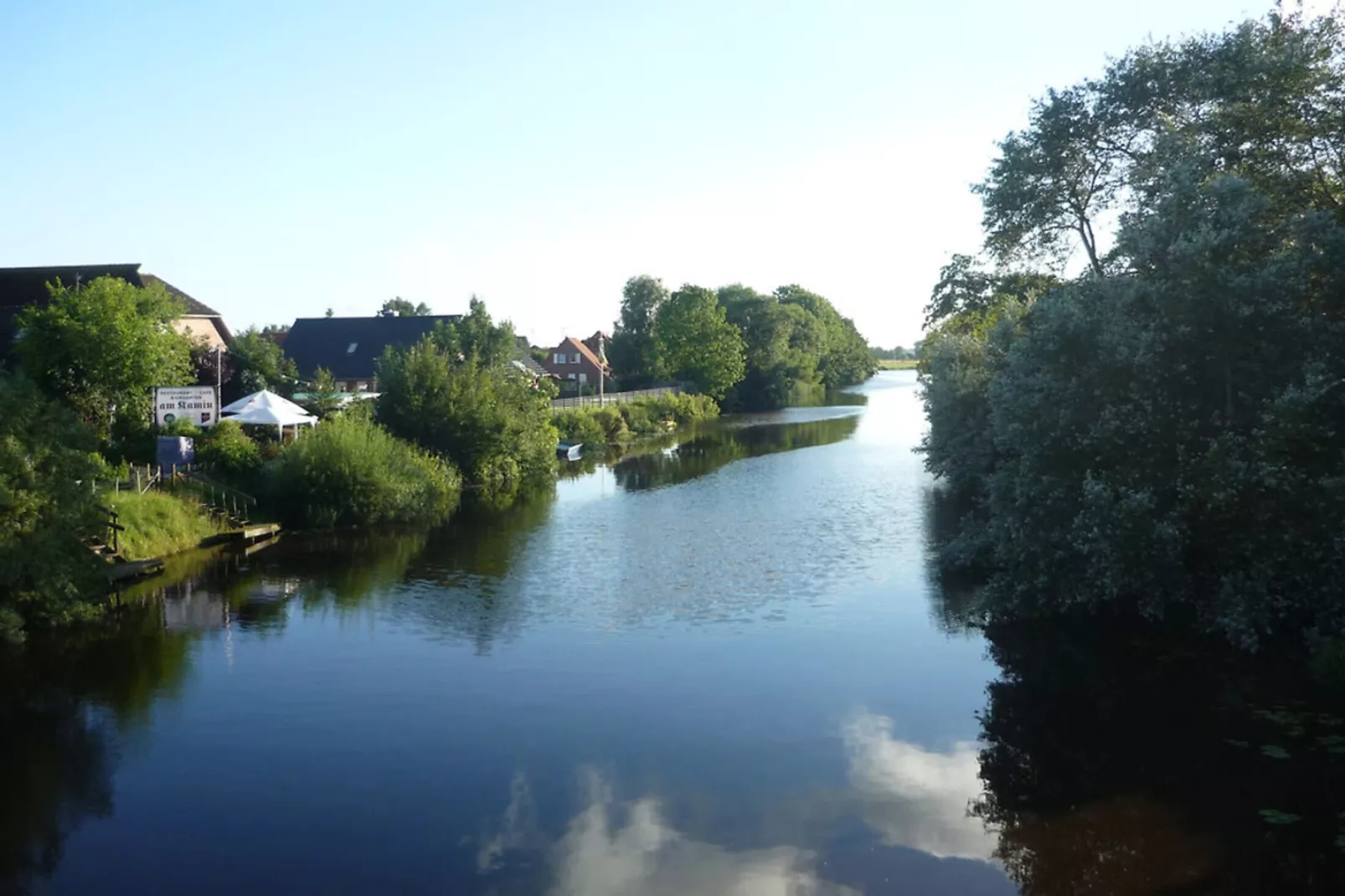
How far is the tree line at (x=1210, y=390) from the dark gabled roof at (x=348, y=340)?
51.0 metres

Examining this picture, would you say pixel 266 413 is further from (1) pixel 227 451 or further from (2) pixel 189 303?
(2) pixel 189 303

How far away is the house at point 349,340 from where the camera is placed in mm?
65438

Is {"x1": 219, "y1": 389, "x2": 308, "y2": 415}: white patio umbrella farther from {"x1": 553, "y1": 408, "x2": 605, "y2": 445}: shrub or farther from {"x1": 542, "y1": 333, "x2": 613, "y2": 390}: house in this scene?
{"x1": 542, "y1": 333, "x2": 613, "y2": 390}: house

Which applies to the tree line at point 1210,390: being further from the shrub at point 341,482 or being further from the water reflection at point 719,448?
the water reflection at point 719,448

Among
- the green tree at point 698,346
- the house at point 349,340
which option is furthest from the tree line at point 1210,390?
the green tree at point 698,346

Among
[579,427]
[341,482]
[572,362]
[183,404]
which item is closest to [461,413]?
[341,482]

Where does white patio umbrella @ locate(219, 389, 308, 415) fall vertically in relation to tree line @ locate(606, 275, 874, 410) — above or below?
below

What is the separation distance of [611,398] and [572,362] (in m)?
27.2

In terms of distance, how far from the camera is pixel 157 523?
26047mm

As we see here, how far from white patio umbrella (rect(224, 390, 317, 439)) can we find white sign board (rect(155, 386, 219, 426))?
1.44m

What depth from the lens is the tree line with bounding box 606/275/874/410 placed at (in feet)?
284

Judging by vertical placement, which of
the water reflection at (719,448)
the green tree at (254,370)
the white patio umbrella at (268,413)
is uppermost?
the green tree at (254,370)

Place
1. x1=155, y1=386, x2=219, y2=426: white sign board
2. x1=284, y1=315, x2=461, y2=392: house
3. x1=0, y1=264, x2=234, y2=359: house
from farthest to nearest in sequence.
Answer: x1=284, y1=315, x2=461, y2=392: house, x1=0, y1=264, x2=234, y2=359: house, x1=155, y1=386, x2=219, y2=426: white sign board

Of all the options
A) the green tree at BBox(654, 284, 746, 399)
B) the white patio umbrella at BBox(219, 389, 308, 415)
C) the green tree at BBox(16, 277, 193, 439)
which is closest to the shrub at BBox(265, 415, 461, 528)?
the white patio umbrella at BBox(219, 389, 308, 415)
